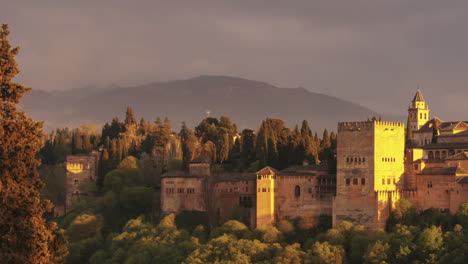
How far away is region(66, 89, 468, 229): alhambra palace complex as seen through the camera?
182 ft

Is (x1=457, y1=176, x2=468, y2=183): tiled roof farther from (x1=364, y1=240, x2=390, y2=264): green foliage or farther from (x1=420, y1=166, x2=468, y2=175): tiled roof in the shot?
(x1=364, y1=240, x2=390, y2=264): green foliage

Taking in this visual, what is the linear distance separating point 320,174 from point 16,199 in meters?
38.8

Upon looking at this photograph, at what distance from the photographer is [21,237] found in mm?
22641

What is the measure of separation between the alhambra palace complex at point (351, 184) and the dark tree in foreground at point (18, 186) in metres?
34.8

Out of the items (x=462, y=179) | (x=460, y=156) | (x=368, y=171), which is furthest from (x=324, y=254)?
(x=460, y=156)

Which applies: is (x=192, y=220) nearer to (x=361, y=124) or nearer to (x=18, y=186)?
(x=361, y=124)

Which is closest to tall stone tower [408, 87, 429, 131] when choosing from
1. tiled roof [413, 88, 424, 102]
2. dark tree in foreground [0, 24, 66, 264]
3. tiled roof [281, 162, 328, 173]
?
tiled roof [413, 88, 424, 102]

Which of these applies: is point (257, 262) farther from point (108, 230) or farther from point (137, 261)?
point (108, 230)

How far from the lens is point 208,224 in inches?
2512

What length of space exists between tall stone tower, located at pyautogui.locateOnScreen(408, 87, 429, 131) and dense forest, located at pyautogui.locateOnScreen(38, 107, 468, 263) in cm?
1407

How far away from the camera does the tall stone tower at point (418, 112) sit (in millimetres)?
85438

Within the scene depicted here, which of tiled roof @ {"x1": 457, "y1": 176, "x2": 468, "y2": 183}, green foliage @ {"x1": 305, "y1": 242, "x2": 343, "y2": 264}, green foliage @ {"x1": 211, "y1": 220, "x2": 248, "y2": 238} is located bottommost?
green foliage @ {"x1": 305, "y1": 242, "x2": 343, "y2": 264}

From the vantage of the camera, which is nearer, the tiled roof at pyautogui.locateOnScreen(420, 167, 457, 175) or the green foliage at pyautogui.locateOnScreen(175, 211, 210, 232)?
the tiled roof at pyautogui.locateOnScreen(420, 167, 457, 175)

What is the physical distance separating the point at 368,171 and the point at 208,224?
1365 centimetres
